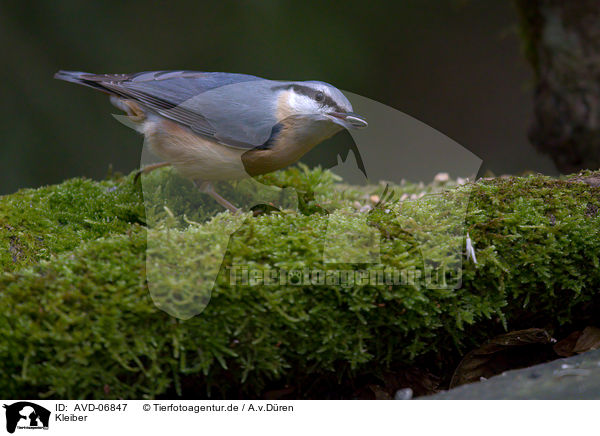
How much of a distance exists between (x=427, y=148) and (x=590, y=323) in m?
1.72

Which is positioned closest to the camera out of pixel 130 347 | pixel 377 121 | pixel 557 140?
pixel 130 347

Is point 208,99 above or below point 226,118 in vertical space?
above

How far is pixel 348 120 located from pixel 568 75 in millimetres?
2134

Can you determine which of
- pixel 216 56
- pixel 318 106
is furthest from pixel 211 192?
pixel 216 56

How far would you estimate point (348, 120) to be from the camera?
2.43 metres

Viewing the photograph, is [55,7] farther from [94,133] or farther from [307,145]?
[307,145]

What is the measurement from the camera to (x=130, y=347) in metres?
1.57

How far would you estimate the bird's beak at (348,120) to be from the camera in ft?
7.90

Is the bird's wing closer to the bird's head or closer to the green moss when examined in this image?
the bird's head

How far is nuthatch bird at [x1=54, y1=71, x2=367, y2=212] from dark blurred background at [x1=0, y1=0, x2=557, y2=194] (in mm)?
2013

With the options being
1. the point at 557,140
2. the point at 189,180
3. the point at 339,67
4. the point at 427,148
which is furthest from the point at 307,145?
the point at 339,67
